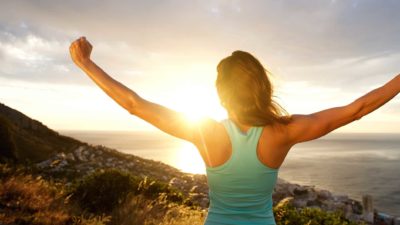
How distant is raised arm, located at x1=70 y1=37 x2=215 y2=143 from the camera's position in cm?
218

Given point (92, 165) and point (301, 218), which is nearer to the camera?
point (301, 218)

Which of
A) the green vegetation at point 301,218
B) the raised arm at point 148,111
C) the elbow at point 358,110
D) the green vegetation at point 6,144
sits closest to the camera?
the raised arm at point 148,111

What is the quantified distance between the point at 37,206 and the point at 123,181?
3486 millimetres

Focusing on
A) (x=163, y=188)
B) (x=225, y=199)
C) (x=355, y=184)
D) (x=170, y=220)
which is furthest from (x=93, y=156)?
(x=355, y=184)

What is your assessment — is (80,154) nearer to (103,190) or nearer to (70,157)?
(70,157)

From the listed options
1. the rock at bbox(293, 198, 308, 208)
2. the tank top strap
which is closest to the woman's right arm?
the tank top strap

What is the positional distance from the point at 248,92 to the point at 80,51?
38.3 inches

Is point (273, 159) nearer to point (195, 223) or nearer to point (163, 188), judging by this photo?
point (195, 223)

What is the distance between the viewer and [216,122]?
234 centimetres

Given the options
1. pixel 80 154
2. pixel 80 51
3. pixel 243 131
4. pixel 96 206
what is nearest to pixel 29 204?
pixel 96 206

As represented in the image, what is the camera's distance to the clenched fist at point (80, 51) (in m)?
2.38

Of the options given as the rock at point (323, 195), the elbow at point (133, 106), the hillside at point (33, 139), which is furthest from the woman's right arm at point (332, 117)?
the rock at point (323, 195)

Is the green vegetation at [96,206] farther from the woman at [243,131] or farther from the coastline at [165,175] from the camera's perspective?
the coastline at [165,175]

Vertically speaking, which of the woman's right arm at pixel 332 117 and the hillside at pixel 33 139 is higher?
the hillside at pixel 33 139
